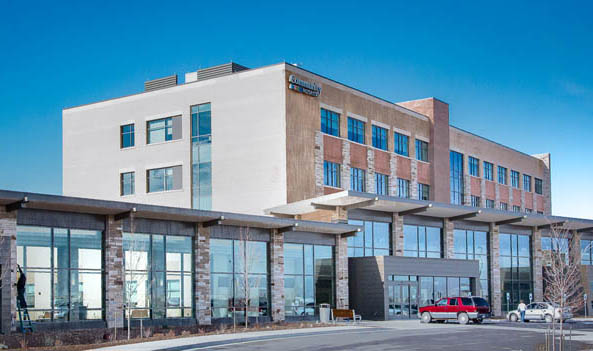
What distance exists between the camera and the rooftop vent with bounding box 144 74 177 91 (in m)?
59.7

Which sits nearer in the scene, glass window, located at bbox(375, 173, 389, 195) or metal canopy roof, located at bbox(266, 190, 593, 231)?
metal canopy roof, located at bbox(266, 190, 593, 231)

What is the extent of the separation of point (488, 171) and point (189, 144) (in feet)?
104

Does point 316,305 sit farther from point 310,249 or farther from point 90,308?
point 90,308

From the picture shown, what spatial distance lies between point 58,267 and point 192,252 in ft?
25.4

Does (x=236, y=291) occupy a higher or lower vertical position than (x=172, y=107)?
lower

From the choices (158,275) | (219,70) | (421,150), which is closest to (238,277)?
(158,275)

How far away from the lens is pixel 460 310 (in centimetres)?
4375

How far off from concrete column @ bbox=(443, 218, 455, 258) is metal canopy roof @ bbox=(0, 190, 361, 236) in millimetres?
11286

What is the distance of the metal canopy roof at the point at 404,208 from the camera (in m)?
45.7

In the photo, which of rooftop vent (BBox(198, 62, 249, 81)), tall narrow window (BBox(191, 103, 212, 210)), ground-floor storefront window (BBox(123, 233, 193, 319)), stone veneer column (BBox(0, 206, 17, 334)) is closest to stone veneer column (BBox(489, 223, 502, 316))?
tall narrow window (BBox(191, 103, 212, 210))

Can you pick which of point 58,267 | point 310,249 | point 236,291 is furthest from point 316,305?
point 58,267

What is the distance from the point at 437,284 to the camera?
5216cm

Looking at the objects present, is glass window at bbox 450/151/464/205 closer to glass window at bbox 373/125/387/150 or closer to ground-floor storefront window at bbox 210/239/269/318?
glass window at bbox 373/125/387/150

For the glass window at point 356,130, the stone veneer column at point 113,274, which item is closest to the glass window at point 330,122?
the glass window at point 356,130
